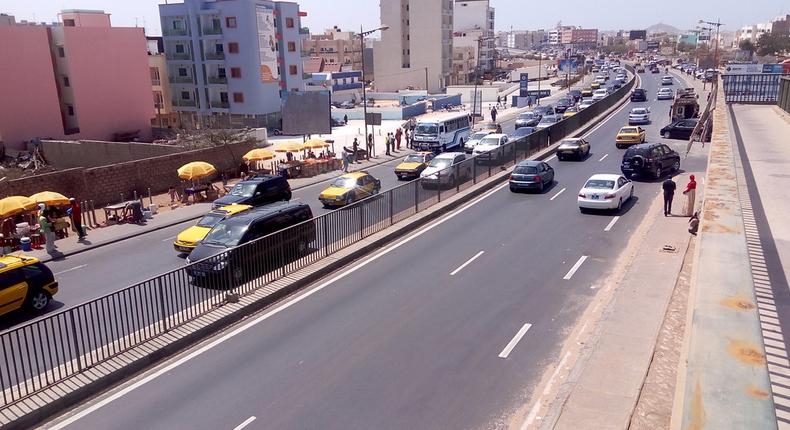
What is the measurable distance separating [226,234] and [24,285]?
16.2 ft

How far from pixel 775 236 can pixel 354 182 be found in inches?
634

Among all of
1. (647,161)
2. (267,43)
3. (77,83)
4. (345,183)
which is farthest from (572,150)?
(267,43)

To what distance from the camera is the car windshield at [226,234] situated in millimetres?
15852

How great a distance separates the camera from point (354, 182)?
26.3m

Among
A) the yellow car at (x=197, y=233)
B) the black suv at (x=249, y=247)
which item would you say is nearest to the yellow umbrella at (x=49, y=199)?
the yellow car at (x=197, y=233)

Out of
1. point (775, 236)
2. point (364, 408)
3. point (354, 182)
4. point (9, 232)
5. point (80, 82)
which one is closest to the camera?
point (364, 408)

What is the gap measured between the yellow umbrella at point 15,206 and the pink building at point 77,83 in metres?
27.6

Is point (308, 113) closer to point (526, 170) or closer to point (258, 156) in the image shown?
point (258, 156)

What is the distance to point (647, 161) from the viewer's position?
27.6m

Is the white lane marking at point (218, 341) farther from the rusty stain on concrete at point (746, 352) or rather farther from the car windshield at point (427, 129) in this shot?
the car windshield at point (427, 129)

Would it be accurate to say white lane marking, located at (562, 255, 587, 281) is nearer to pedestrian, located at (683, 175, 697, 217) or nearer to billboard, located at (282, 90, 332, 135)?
pedestrian, located at (683, 175, 697, 217)

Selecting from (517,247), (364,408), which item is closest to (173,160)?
(517,247)

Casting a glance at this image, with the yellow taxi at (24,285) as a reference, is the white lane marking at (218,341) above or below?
below

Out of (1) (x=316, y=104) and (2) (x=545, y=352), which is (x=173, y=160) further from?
(2) (x=545, y=352)
